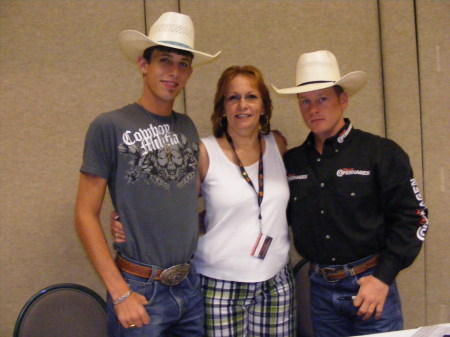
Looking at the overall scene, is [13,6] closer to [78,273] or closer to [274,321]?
[78,273]

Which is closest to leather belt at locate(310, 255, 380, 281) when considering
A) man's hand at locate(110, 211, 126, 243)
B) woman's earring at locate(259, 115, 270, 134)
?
woman's earring at locate(259, 115, 270, 134)

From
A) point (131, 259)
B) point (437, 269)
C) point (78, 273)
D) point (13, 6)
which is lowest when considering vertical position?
point (437, 269)

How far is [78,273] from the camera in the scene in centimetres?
228

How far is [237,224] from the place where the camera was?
1.70 metres

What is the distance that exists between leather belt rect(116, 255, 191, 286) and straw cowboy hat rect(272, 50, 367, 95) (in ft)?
2.95

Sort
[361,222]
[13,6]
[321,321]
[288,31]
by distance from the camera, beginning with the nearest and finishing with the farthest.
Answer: [361,222] < [321,321] < [13,6] < [288,31]

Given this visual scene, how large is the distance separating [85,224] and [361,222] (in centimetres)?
108

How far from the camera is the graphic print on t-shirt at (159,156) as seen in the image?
1.45m

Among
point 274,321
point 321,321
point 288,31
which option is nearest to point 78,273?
point 274,321

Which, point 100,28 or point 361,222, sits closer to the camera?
point 361,222

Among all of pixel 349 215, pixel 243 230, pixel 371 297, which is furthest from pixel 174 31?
pixel 371 297

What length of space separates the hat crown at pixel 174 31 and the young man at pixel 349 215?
0.51 metres

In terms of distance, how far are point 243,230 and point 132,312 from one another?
0.57 m

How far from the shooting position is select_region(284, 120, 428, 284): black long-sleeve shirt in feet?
5.00
